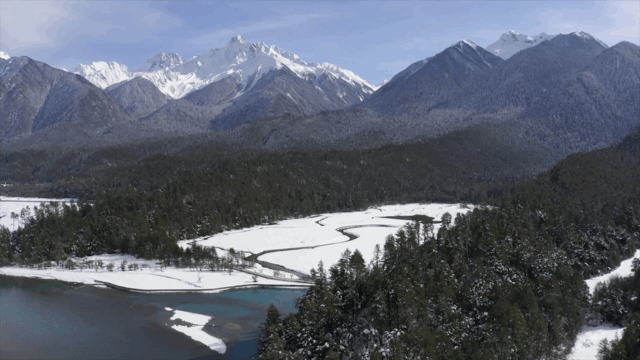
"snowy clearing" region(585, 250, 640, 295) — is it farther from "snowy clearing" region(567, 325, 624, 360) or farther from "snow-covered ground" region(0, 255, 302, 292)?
"snow-covered ground" region(0, 255, 302, 292)

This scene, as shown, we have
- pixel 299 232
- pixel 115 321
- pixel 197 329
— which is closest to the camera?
pixel 197 329

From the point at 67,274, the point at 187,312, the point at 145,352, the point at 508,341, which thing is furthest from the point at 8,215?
the point at 508,341

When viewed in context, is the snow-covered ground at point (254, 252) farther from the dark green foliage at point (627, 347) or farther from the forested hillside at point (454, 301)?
the dark green foliage at point (627, 347)

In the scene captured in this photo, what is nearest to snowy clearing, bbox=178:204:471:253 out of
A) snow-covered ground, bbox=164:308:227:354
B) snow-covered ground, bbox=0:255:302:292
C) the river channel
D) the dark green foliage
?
snow-covered ground, bbox=0:255:302:292

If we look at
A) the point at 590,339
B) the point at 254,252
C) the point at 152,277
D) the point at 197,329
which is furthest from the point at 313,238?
the point at 590,339

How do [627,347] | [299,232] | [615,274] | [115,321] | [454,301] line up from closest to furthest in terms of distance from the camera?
[627,347] → [454,301] → [115,321] → [615,274] → [299,232]

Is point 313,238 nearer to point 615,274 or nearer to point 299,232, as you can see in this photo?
point 299,232
